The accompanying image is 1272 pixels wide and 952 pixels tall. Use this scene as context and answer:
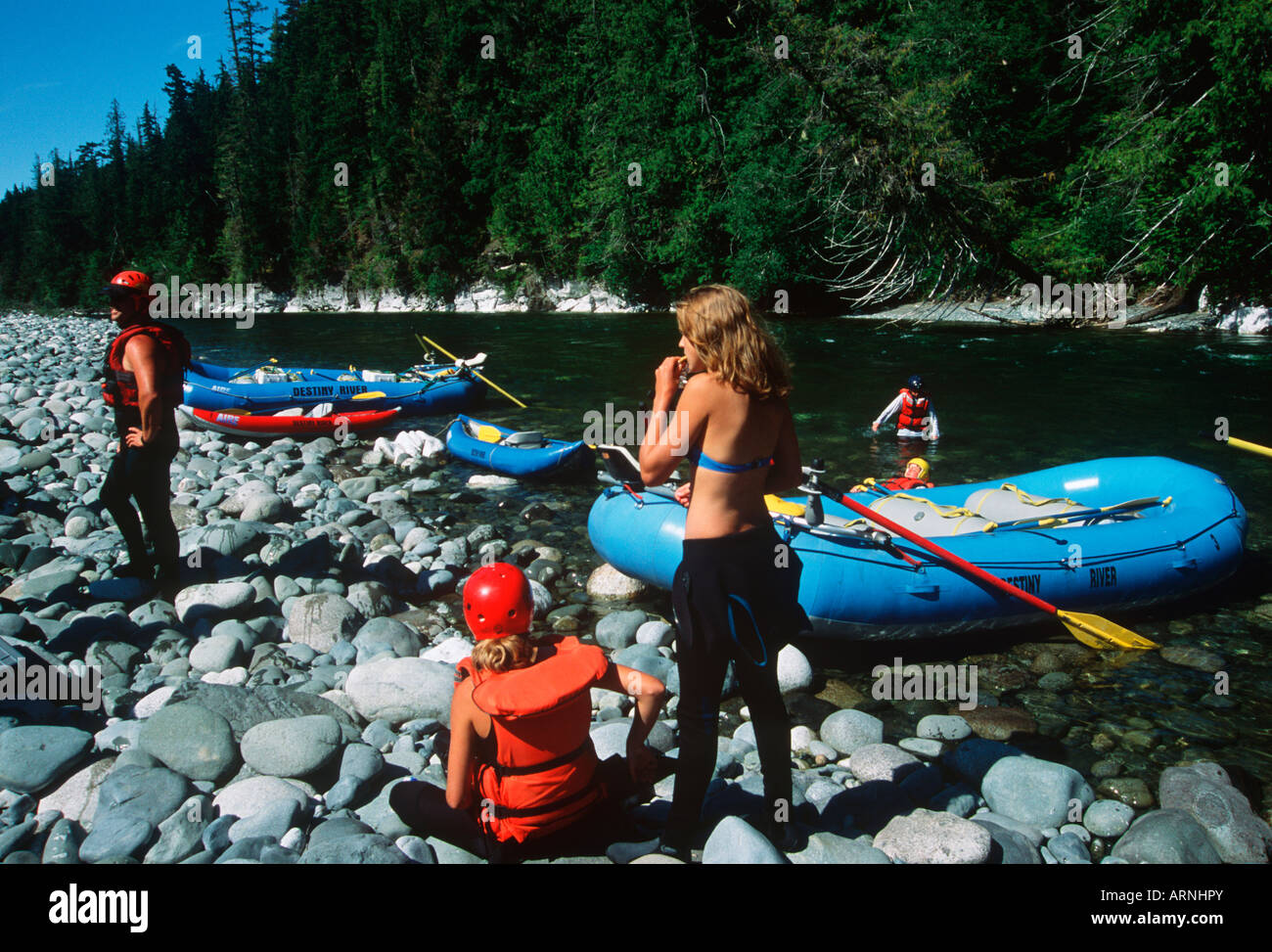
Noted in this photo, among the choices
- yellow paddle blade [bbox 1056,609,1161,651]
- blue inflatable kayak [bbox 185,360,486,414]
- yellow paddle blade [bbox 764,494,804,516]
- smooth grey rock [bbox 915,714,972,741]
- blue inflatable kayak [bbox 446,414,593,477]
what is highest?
blue inflatable kayak [bbox 185,360,486,414]

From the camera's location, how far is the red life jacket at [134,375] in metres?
4.13

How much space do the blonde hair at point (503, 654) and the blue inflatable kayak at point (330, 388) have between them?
9695mm

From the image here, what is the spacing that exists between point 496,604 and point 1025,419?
428 inches

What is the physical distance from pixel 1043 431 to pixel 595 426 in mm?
6016

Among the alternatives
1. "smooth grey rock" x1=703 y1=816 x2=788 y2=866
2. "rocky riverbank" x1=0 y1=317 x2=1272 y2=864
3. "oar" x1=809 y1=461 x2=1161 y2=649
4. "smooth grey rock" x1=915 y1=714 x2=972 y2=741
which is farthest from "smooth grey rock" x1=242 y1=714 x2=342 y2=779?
"oar" x1=809 y1=461 x2=1161 y2=649

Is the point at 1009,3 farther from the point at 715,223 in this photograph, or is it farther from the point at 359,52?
the point at 359,52

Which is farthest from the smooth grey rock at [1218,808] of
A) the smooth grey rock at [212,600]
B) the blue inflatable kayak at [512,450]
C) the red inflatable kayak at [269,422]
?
the red inflatable kayak at [269,422]

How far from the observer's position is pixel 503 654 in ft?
7.13

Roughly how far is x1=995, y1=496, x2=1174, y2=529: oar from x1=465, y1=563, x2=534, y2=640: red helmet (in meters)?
4.12

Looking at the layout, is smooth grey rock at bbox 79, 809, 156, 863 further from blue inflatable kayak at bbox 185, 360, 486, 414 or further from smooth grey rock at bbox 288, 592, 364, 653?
blue inflatable kayak at bbox 185, 360, 486, 414

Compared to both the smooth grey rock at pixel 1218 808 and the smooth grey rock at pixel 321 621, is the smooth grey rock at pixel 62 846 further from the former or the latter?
the smooth grey rock at pixel 1218 808

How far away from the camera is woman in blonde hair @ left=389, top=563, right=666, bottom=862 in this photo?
217 centimetres

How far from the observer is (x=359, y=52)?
180ft
